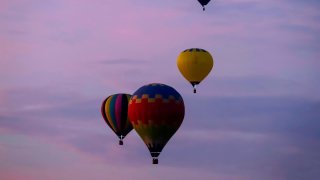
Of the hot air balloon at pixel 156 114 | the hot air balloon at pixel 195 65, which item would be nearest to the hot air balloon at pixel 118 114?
the hot air balloon at pixel 156 114

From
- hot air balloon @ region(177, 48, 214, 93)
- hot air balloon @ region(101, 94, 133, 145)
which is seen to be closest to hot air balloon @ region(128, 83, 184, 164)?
hot air balloon @ region(101, 94, 133, 145)

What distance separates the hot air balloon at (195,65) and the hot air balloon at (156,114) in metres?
7.14

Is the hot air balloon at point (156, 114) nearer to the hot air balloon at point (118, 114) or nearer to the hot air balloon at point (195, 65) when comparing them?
the hot air balloon at point (118, 114)

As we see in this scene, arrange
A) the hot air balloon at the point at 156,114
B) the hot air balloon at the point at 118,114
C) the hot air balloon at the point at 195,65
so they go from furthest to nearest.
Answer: the hot air balloon at the point at 195,65 < the hot air balloon at the point at 118,114 < the hot air balloon at the point at 156,114

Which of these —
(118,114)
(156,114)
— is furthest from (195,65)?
(156,114)

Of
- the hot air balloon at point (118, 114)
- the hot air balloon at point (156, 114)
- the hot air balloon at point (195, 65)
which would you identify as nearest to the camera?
the hot air balloon at point (156, 114)

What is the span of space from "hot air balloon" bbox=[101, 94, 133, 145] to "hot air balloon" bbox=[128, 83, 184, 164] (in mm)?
3674

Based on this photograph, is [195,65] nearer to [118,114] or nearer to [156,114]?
[118,114]

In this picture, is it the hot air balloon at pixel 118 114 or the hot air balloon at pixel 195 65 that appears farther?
the hot air balloon at pixel 195 65

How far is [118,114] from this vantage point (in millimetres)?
91312

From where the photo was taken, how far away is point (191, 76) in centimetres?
9475

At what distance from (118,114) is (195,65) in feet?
→ 27.4

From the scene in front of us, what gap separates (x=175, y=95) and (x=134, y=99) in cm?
334

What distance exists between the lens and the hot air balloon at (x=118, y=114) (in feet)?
300
